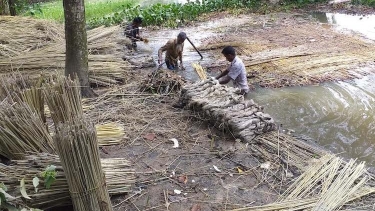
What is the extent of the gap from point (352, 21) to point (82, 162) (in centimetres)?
1061

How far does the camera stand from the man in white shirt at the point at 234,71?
5.63m

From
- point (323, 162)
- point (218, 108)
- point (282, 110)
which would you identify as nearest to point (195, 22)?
point (282, 110)

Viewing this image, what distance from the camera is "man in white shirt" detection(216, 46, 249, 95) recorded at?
5.63 m

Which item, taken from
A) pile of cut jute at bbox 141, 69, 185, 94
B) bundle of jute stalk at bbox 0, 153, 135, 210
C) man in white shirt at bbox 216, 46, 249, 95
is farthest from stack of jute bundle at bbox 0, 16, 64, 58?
bundle of jute stalk at bbox 0, 153, 135, 210

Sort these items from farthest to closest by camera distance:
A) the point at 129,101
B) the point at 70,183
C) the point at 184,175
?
the point at 129,101 < the point at 184,175 < the point at 70,183

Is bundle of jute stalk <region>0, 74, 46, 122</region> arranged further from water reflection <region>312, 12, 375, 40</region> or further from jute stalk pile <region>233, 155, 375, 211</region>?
water reflection <region>312, 12, 375, 40</region>

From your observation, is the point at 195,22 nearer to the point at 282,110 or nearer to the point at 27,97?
the point at 282,110

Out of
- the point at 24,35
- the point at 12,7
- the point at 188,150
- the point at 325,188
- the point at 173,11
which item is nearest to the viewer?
the point at 325,188

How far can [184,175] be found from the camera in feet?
12.3

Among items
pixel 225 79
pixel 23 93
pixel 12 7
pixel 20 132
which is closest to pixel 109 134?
pixel 23 93

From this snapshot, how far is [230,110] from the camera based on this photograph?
4.56 m

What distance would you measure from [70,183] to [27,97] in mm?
1388

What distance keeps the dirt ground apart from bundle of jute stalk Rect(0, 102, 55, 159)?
822mm

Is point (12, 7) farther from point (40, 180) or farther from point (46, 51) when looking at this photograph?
point (40, 180)
